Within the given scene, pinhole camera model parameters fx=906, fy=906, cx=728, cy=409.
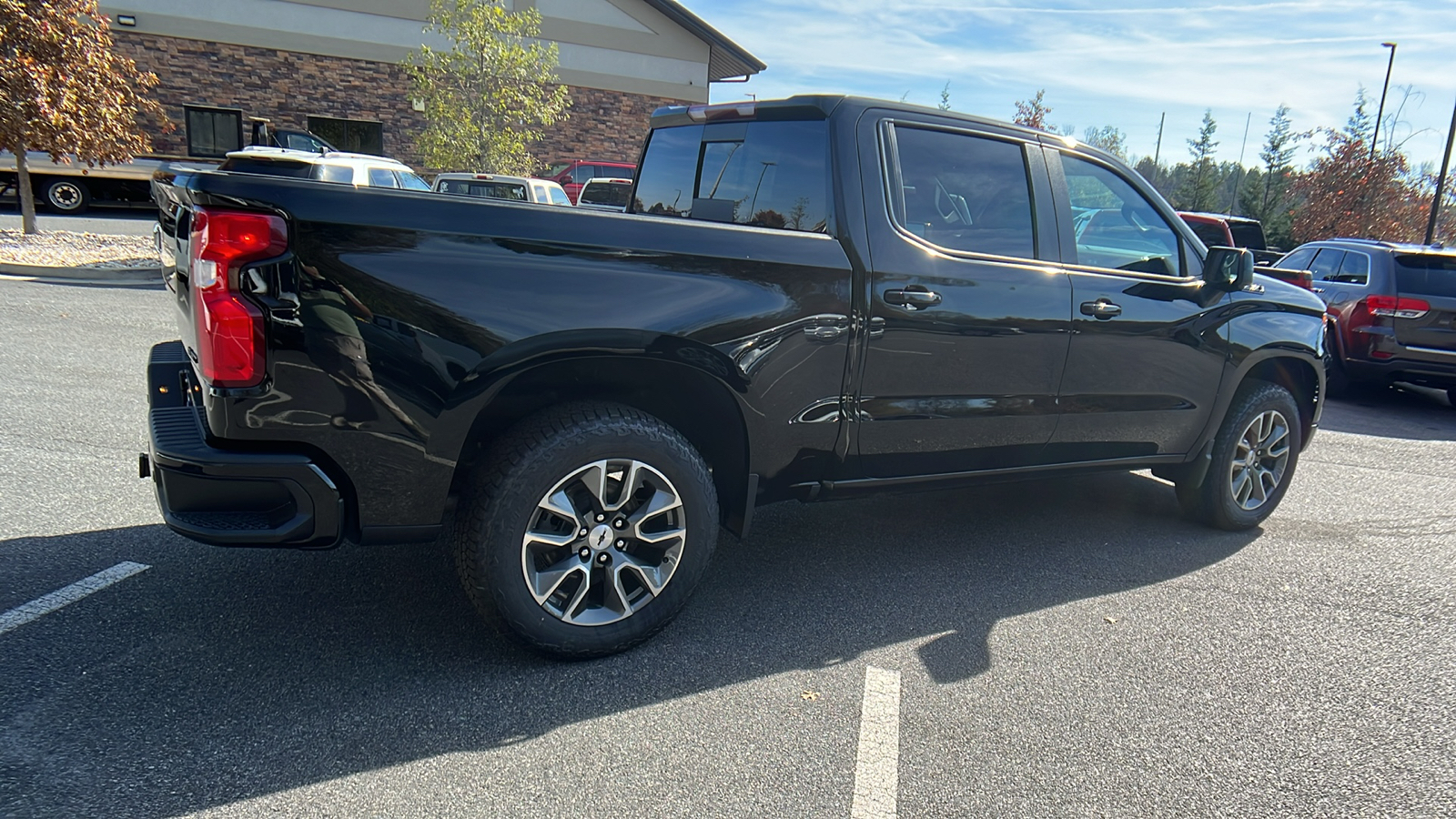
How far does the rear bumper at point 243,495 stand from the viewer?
265 cm

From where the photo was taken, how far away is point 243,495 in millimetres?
2682

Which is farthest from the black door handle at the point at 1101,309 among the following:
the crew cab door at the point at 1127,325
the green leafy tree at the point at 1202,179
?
the green leafy tree at the point at 1202,179

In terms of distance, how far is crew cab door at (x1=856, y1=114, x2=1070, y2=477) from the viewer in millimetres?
3629

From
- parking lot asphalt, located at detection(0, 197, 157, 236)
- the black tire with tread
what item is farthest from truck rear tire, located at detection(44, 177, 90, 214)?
parking lot asphalt, located at detection(0, 197, 157, 236)

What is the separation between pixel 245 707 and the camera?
2811 millimetres

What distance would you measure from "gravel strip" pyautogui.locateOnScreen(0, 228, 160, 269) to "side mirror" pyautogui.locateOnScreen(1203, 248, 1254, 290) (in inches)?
506

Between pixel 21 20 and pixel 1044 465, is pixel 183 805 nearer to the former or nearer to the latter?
Answer: pixel 1044 465

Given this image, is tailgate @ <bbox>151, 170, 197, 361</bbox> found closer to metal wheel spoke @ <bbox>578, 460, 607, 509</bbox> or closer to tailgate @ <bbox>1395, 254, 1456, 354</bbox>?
metal wheel spoke @ <bbox>578, 460, 607, 509</bbox>

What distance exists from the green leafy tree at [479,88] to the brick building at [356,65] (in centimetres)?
726

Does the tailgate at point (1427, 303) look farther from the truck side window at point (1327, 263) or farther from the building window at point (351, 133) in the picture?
the building window at point (351, 133)

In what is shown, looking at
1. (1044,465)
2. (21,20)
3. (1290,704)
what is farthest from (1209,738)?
(21,20)

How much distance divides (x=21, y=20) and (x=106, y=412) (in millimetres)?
9989

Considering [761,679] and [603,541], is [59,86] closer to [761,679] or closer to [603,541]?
[603,541]

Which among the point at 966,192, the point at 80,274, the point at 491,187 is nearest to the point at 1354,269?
the point at 966,192
